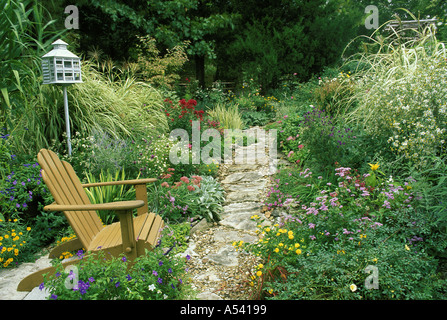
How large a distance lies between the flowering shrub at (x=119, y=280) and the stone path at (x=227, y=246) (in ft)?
1.33

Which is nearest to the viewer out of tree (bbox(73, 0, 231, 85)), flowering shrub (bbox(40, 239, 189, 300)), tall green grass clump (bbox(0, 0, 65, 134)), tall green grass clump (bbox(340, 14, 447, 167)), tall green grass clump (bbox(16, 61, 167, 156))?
flowering shrub (bbox(40, 239, 189, 300))

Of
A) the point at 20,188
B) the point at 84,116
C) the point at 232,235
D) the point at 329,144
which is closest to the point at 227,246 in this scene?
the point at 232,235

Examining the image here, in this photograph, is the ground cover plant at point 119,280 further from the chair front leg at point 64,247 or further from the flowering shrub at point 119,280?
the chair front leg at point 64,247

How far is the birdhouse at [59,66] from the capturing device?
3.93m

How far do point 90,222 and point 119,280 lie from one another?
0.89m

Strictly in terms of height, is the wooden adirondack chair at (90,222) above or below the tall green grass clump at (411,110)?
below

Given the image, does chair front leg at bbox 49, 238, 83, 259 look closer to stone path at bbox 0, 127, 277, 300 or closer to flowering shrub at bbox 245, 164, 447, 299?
stone path at bbox 0, 127, 277, 300

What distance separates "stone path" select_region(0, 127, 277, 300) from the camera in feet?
8.80

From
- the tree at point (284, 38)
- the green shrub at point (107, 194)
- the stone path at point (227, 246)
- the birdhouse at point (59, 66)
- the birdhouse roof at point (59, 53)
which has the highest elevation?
the tree at point (284, 38)

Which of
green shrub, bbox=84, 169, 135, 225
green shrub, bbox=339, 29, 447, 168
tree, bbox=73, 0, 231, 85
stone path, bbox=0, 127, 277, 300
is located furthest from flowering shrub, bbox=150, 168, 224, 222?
tree, bbox=73, 0, 231, 85

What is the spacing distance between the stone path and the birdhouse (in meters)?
1.95

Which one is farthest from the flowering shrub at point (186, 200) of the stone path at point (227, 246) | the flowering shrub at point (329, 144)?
the flowering shrub at point (329, 144)

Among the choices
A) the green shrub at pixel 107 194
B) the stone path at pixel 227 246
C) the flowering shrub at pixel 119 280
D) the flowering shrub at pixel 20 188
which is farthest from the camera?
the green shrub at pixel 107 194

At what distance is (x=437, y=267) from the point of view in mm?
2604
